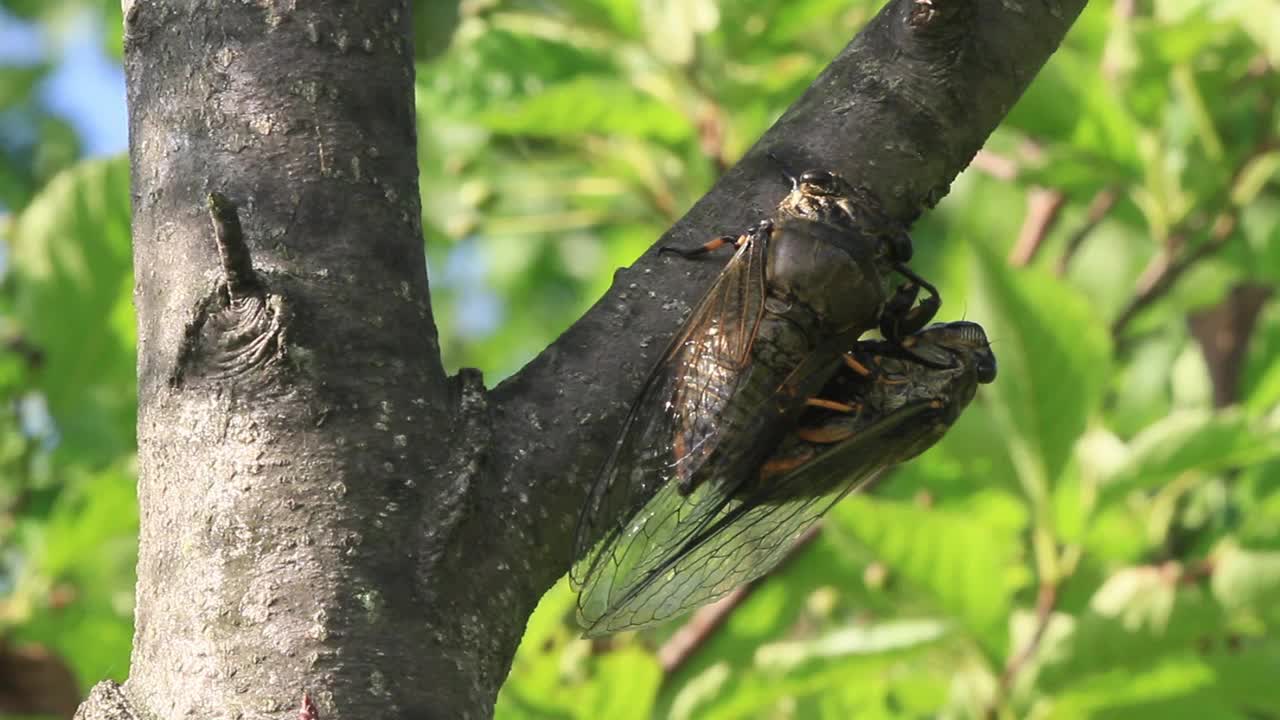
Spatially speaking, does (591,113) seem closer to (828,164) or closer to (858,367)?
(858,367)

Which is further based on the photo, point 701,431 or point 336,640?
Answer: point 701,431

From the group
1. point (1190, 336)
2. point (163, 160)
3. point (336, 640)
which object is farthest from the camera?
point (1190, 336)

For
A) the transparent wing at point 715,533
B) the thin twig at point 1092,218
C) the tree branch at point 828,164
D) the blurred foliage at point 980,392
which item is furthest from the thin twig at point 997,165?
the tree branch at point 828,164

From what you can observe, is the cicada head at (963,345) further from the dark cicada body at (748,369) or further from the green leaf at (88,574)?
the green leaf at (88,574)

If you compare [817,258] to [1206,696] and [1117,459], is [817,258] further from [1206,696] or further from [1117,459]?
[1206,696]

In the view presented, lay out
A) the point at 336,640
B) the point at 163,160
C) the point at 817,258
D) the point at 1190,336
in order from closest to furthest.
A: the point at 336,640
the point at 163,160
the point at 817,258
the point at 1190,336

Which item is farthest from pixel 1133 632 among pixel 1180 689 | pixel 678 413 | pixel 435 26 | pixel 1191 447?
pixel 435 26

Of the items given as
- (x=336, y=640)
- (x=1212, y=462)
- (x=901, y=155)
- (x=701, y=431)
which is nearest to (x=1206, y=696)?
(x=1212, y=462)

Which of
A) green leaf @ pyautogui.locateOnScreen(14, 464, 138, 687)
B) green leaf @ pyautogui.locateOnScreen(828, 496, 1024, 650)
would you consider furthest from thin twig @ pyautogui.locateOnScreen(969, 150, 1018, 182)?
green leaf @ pyautogui.locateOnScreen(14, 464, 138, 687)
